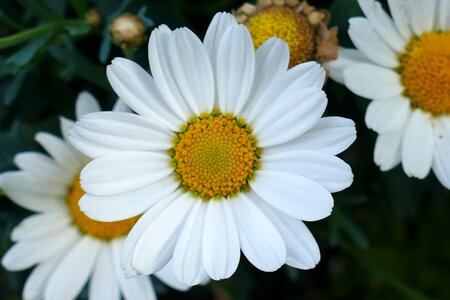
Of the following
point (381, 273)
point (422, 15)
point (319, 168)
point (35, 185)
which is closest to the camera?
point (319, 168)

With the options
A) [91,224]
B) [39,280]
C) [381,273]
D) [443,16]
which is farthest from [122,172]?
[381,273]

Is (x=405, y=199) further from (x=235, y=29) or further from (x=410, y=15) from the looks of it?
(x=235, y=29)

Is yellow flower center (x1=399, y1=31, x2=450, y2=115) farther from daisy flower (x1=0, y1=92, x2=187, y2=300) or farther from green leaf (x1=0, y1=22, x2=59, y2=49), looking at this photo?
green leaf (x1=0, y1=22, x2=59, y2=49)

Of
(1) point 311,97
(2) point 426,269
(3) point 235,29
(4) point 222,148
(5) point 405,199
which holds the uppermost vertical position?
(3) point 235,29

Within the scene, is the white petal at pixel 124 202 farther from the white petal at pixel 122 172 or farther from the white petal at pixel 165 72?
the white petal at pixel 165 72

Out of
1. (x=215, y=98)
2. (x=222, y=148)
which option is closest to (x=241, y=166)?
(x=222, y=148)

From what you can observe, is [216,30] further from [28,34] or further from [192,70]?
[28,34]

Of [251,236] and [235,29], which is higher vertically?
[235,29]

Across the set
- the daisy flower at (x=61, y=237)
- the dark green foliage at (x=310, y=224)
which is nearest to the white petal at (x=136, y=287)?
the daisy flower at (x=61, y=237)
